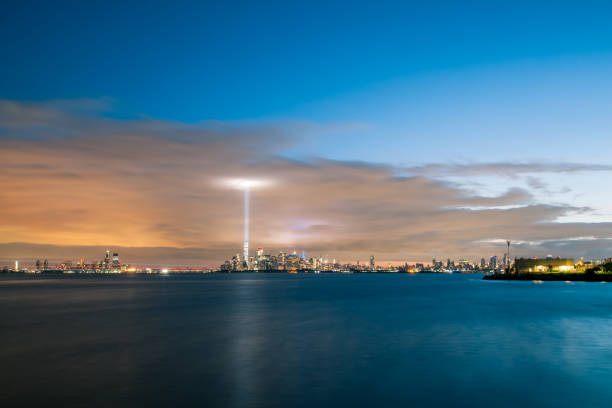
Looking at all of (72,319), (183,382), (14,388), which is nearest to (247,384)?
(183,382)

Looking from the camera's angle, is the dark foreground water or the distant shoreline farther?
the distant shoreline

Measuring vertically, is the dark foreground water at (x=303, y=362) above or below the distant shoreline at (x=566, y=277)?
above

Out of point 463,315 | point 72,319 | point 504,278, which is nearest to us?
point 72,319

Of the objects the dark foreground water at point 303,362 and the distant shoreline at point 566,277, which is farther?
the distant shoreline at point 566,277

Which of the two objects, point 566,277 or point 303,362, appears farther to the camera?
point 566,277

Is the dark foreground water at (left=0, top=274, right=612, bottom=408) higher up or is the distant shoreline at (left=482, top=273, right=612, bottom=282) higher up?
the dark foreground water at (left=0, top=274, right=612, bottom=408)

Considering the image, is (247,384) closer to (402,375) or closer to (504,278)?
(402,375)

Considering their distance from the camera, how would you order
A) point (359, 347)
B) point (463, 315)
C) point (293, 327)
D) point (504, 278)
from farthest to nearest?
point (504, 278) < point (463, 315) < point (293, 327) < point (359, 347)

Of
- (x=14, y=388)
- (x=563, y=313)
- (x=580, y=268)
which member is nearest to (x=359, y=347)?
(x=14, y=388)

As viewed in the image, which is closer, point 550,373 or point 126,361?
point 550,373

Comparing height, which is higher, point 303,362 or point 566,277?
point 303,362
